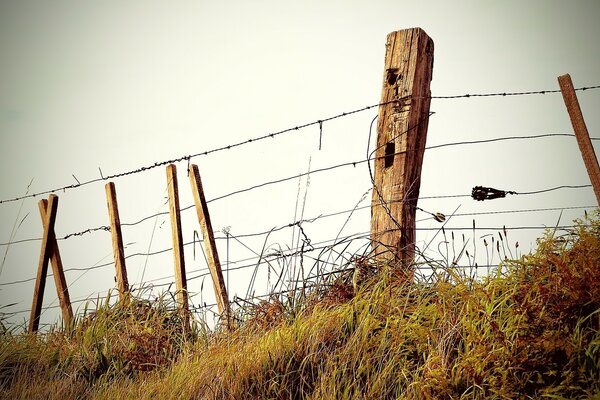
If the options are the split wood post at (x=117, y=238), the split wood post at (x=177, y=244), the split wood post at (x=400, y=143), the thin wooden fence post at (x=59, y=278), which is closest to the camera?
the split wood post at (x=400, y=143)

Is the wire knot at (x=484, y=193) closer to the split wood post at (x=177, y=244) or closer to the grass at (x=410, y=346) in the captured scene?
the grass at (x=410, y=346)

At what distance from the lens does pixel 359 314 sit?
3.39 metres

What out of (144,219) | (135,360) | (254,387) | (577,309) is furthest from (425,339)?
(144,219)

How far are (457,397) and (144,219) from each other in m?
3.62

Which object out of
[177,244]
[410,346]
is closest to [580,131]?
[410,346]

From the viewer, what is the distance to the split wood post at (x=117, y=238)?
5.26m

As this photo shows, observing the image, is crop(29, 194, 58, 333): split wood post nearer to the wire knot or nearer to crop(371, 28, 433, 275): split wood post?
crop(371, 28, 433, 275): split wood post

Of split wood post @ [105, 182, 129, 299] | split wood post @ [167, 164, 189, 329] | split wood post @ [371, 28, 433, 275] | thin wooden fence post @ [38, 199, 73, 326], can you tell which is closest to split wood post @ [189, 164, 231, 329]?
split wood post @ [167, 164, 189, 329]

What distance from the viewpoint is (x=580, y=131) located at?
365 centimetres

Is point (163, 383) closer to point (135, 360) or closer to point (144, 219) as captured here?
point (135, 360)

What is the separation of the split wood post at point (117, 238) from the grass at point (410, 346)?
4.09 ft

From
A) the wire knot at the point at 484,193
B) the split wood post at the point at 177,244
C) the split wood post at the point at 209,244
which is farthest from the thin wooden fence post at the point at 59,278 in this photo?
the wire knot at the point at 484,193

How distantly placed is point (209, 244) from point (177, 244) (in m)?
0.41

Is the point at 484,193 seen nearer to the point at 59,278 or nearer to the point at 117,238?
the point at 117,238
